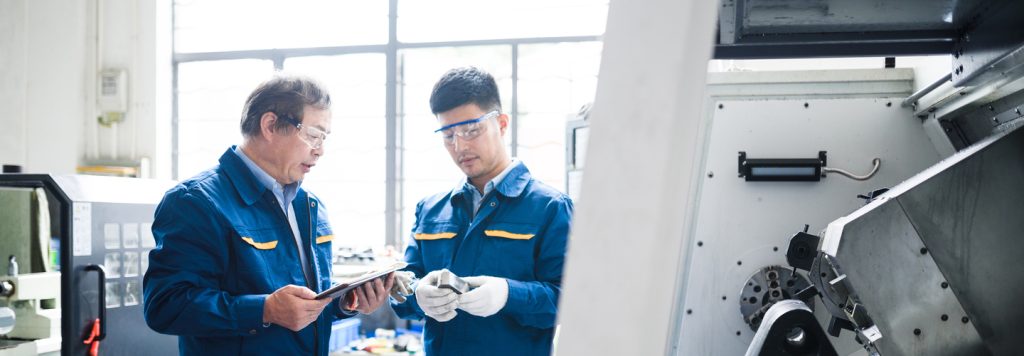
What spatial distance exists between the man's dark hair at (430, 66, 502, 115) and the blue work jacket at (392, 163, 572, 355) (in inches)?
7.4

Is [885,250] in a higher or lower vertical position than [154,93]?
lower

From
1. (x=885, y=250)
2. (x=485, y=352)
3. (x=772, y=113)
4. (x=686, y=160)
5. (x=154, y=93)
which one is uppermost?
(x=154, y=93)

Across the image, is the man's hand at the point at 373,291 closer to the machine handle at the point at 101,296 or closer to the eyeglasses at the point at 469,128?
the eyeglasses at the point at 469,128

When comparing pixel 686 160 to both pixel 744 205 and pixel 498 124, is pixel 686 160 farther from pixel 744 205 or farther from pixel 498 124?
pixel 744 205

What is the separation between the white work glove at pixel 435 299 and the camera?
63.9 inches

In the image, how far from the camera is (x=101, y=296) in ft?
7.72

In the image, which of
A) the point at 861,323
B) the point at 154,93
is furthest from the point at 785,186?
the point at 154,93

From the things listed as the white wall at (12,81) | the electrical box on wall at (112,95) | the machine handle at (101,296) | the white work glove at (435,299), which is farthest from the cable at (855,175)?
the white wall at (12,81)

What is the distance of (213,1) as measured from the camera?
5.30m

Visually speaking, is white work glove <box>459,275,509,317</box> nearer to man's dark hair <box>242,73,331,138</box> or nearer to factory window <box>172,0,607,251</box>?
man's dark hair <box>242,73,331,138</box>

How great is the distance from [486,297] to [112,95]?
14.9 ft

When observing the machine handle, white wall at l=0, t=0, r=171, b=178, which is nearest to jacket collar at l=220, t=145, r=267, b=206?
the machine handle

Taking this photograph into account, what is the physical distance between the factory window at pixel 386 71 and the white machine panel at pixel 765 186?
2.77 metres

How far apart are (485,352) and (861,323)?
0.81 m
